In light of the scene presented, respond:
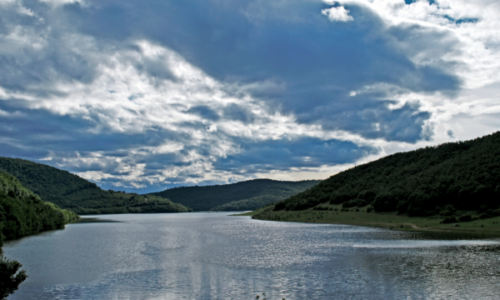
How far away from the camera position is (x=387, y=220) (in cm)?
10919

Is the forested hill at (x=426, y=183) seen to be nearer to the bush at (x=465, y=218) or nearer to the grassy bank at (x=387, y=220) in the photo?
the grassy bank at (x=387, y=220)

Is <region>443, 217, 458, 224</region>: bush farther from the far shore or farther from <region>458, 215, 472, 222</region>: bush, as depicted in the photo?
<region>458, 215, 472, 222</region>: bush

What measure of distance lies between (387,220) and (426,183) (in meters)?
24.1

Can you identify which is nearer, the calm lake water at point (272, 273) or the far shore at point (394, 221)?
the calm lake water at point (272, 273)

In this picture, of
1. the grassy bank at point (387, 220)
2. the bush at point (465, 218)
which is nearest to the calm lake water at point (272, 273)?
the grassy bank at point (387, 220)

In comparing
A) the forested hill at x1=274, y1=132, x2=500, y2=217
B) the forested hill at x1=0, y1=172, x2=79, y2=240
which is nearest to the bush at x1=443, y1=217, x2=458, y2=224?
the forested hill at x1=274, y1=132, x2=500, y2=217

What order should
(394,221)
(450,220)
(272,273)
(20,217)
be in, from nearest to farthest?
(272,273), (450,220), (20,217), (394,221)

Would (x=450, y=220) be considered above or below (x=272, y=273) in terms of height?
above

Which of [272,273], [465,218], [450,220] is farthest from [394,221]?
[272,273]

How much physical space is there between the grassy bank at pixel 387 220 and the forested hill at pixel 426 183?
175 inches

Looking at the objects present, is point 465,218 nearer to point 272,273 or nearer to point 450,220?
point 450,220

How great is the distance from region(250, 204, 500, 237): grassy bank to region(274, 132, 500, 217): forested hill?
14.6ft

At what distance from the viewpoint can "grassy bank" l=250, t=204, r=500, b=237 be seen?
7844 cm

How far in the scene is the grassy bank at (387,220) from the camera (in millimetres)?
78438
